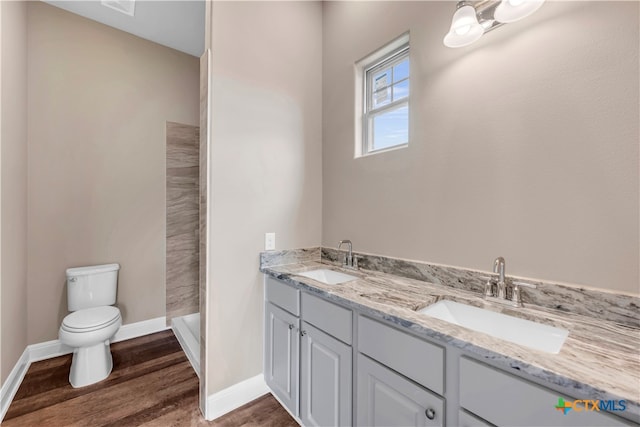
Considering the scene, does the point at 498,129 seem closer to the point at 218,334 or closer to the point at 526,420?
the point at 526,420

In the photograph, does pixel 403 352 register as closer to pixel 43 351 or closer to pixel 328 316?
pixel 328 316

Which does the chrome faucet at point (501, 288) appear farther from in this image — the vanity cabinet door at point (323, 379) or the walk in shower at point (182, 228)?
the walk in shower at point (182, 228)

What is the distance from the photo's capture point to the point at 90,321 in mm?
1986

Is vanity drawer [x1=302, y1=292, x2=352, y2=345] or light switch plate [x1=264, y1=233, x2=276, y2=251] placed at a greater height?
light switch plate [x1=264, y1=233, x2=276, y2=251]

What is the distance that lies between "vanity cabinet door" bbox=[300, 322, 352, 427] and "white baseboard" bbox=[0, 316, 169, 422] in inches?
74.3

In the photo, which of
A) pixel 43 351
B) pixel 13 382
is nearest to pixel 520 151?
pixel 13 382

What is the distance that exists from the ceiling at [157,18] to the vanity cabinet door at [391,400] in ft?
9.81

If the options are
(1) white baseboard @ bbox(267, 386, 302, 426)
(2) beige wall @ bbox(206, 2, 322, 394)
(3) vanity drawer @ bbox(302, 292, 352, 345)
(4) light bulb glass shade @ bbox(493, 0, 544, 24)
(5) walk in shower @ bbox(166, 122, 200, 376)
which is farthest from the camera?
(5) walk in shower @ bbox(166, 122, 200, 376)

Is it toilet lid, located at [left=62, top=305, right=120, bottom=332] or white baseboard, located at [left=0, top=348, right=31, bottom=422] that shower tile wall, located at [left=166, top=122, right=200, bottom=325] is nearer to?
toilet lid, located at [left=62, top=305, right=120, bottom=332]

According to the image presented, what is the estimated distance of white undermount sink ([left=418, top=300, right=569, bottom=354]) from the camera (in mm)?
971

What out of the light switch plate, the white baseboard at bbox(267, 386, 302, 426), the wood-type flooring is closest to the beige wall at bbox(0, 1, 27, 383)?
the wood-type flooring

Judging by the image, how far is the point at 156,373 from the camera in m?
2.11

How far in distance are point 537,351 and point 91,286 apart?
3.06 metres

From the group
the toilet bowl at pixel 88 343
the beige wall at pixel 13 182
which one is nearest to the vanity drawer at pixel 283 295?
the toilet bowl at pixel 88 343
